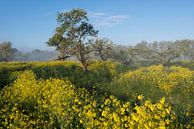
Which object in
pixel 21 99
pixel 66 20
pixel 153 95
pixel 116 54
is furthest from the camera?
pixel 116 54

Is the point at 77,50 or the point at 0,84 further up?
the point at 77,50

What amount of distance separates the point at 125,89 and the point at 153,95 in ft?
8.78

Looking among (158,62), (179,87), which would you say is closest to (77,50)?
(179,87)

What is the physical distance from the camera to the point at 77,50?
3075 centimetres

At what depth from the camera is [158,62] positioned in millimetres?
61875

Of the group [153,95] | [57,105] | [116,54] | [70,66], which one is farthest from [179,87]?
[116,54]

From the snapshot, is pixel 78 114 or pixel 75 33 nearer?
pixel 78 114

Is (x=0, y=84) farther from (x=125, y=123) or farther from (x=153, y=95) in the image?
(x=125, y=123)

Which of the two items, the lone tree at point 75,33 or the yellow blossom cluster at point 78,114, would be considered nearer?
the yellow blossom cluster at point 78,114

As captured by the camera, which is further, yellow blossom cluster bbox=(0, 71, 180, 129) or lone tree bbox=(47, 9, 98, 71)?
lone tree bbox=(47, 9, 98, 71)

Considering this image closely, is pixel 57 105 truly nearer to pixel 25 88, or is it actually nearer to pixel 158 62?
pixel 25 88

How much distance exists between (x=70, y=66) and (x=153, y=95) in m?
18.9

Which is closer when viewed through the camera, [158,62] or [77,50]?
[77,50]

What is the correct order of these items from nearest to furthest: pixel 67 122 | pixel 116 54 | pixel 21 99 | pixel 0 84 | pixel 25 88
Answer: pixel 67 122, pixel 21 99, pixel 25 88, pixel 0 84, pixel 116 54
